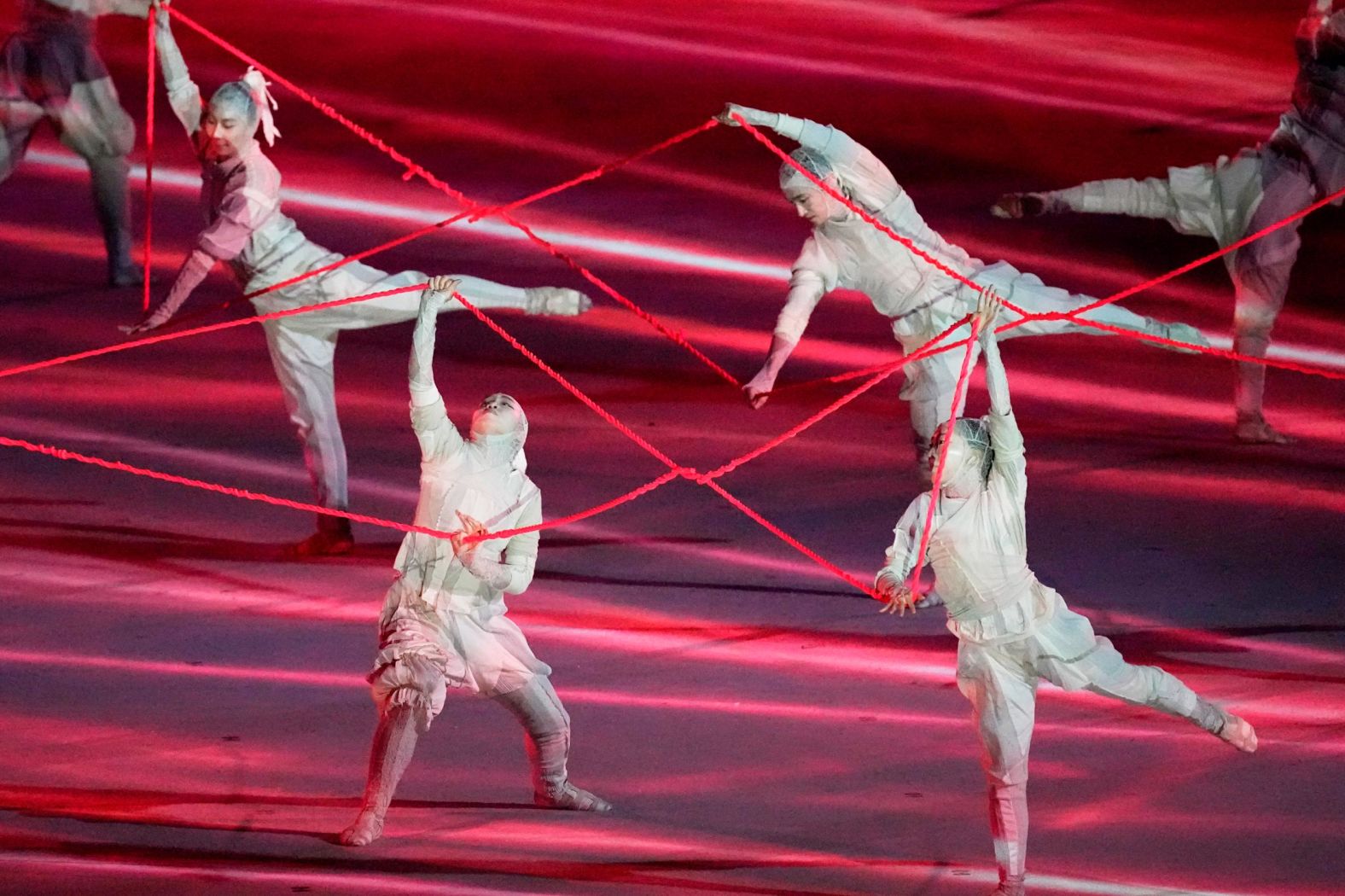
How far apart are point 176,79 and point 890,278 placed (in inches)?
103

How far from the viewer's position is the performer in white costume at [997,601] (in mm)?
4867

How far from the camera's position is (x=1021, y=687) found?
4.95 meters

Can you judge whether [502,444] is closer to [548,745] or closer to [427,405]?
[427,405]

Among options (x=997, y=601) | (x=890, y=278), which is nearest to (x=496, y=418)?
(x=997, y=601)

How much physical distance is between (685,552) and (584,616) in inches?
31.5

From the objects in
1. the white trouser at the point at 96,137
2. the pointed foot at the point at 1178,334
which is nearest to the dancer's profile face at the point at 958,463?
the pointed foot at the point at 1178,334

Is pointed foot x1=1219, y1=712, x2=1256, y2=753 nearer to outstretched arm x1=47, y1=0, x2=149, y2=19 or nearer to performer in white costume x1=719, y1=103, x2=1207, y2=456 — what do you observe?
performer in white costume x1=719, y1=103, x2=1207, y2=456

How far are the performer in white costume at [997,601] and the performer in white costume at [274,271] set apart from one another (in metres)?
2.18

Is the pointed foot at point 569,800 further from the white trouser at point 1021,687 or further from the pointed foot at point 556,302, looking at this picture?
the pointed foot at point 556,302

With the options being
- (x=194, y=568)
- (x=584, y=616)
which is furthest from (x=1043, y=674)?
(x=194, y=568)

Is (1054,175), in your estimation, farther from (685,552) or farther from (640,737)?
(640,737)

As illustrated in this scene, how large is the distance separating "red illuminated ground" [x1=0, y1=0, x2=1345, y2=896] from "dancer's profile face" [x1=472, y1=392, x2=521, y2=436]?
1.01 m

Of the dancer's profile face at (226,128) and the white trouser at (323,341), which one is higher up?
the dancer's profile face at (226,128)

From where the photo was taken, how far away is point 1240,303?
8.46 meters
